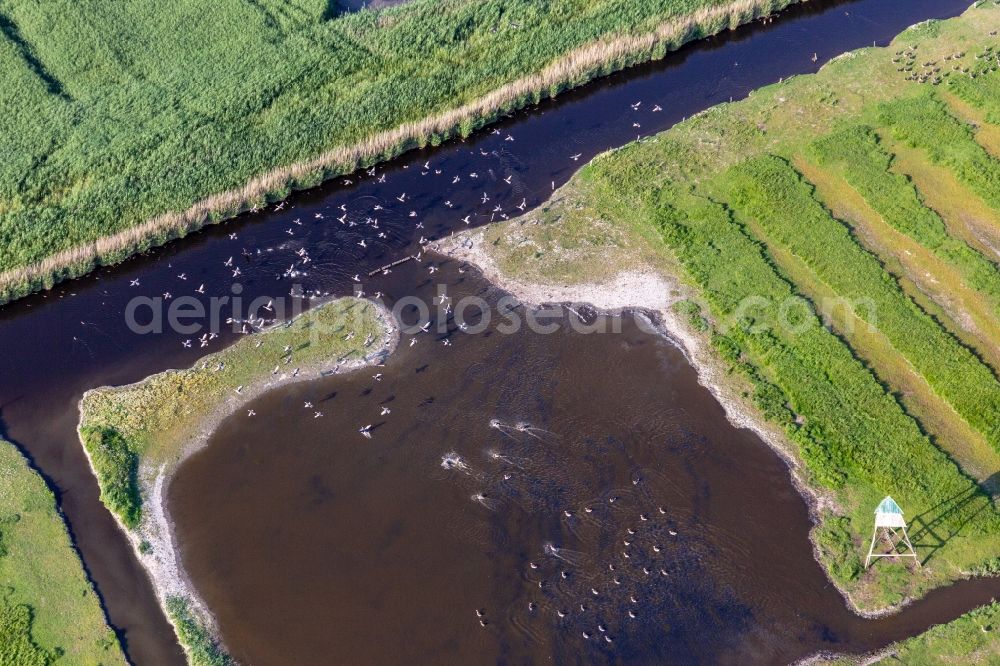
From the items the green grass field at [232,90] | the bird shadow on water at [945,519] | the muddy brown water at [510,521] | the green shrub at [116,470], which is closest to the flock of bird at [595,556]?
the muddy brown water at [510,521]

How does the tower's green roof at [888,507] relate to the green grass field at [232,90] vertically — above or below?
below

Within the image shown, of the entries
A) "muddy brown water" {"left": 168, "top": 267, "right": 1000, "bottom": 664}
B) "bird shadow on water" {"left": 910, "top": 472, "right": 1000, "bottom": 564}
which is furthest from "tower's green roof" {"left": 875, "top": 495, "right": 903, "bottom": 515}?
"muddy brown water" {"left": 168, "top": 267, "right": 1000, "bottom": 664}

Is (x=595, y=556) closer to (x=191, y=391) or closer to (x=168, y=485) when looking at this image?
(x=168, y=485)

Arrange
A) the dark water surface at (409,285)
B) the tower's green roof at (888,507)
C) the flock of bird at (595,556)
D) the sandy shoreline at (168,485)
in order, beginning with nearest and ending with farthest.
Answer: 1. the tower's green roof at (888,507)
2. the flock of bird at (595,556)
3. the sandy shoreline at (168,485)
4. the dark water surface at (409,285)

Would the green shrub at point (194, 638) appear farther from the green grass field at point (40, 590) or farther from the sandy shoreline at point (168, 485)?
the green grass field at point (40, 590)

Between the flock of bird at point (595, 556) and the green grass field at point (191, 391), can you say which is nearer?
the flock of bird at point (595, 556)

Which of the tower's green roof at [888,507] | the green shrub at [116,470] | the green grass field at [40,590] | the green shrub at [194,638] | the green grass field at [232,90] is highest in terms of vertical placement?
the green grass field at [232,90]
